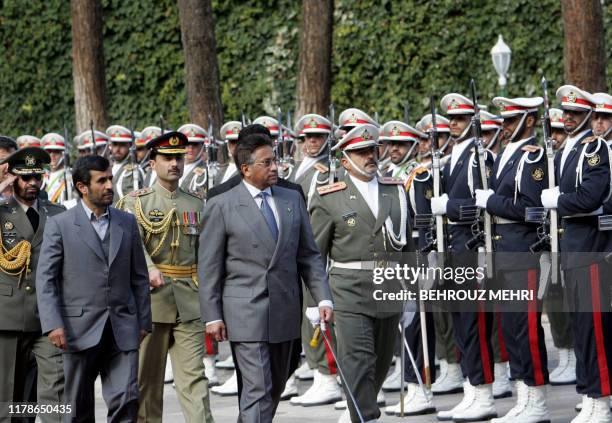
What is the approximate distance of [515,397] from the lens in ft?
39.9

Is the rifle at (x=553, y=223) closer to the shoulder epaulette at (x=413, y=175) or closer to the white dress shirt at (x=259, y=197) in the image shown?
the shoulder epaulette at (x=413, y=175)

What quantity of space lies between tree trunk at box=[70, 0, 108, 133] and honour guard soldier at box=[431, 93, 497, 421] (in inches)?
387

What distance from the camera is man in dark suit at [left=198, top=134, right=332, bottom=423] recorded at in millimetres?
8656

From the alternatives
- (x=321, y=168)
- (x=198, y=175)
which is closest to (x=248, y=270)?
(x=321, y=168)

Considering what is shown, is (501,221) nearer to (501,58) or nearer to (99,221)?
(99,221)

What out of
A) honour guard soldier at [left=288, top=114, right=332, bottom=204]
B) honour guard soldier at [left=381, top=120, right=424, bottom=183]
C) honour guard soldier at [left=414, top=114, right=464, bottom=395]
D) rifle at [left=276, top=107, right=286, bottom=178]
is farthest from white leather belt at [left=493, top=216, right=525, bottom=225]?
rifle at [left=276, top=107, right=286, bottom=178]

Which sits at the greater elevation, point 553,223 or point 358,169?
point 358,169

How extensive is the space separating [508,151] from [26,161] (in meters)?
3.63

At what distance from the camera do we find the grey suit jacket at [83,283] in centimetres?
871

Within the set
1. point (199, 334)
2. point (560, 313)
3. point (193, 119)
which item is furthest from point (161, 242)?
point (193, 119)

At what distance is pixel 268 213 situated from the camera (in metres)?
8.88

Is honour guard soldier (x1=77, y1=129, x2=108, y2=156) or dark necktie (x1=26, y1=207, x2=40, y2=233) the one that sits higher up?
honour guard soldier (x1=77, y1=129, x2=108, y2=156)

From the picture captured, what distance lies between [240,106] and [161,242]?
1385 cm

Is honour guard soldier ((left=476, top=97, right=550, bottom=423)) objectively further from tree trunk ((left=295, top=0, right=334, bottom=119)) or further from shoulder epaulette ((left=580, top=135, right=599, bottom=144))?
tree trunk ((left=295, top=0, right=334, bottom=119))
